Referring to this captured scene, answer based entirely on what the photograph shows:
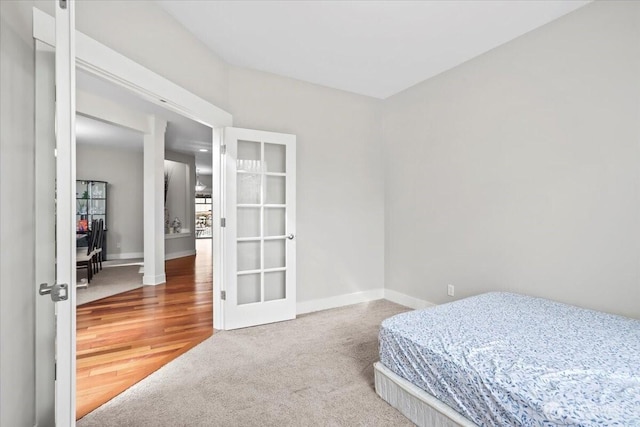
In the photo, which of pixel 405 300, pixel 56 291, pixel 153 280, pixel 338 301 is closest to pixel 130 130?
pixel 153 280

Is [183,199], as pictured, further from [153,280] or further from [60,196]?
[60,196]

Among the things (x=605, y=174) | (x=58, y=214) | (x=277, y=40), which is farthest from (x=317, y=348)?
(x=277, y=40)

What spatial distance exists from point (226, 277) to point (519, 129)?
3070mm

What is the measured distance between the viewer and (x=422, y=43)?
9.36 feet

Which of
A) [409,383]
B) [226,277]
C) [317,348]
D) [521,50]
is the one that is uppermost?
[521,50]

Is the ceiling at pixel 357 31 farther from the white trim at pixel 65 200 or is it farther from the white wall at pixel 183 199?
the white wall at pixel 183 199

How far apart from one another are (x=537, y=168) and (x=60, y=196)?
3203 millimetres

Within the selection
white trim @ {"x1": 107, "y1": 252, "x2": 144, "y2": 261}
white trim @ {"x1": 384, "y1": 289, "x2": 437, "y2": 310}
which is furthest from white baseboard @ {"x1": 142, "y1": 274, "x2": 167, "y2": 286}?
white trim @ {"x1": 384, "y1": 289, "x2": 437, "y2": 310}

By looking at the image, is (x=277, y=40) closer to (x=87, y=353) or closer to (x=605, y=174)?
(x=605, y=174)

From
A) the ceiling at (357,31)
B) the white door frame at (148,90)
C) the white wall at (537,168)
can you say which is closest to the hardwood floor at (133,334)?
the white door frame at (148,90)

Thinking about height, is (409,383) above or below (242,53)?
below

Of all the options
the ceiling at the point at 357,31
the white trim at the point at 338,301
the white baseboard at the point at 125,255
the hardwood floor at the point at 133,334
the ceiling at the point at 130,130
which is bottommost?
the hardwood floor at the point at 133,334

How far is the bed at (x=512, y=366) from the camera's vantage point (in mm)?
1209

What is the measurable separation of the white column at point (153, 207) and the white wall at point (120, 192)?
10.5 ft
